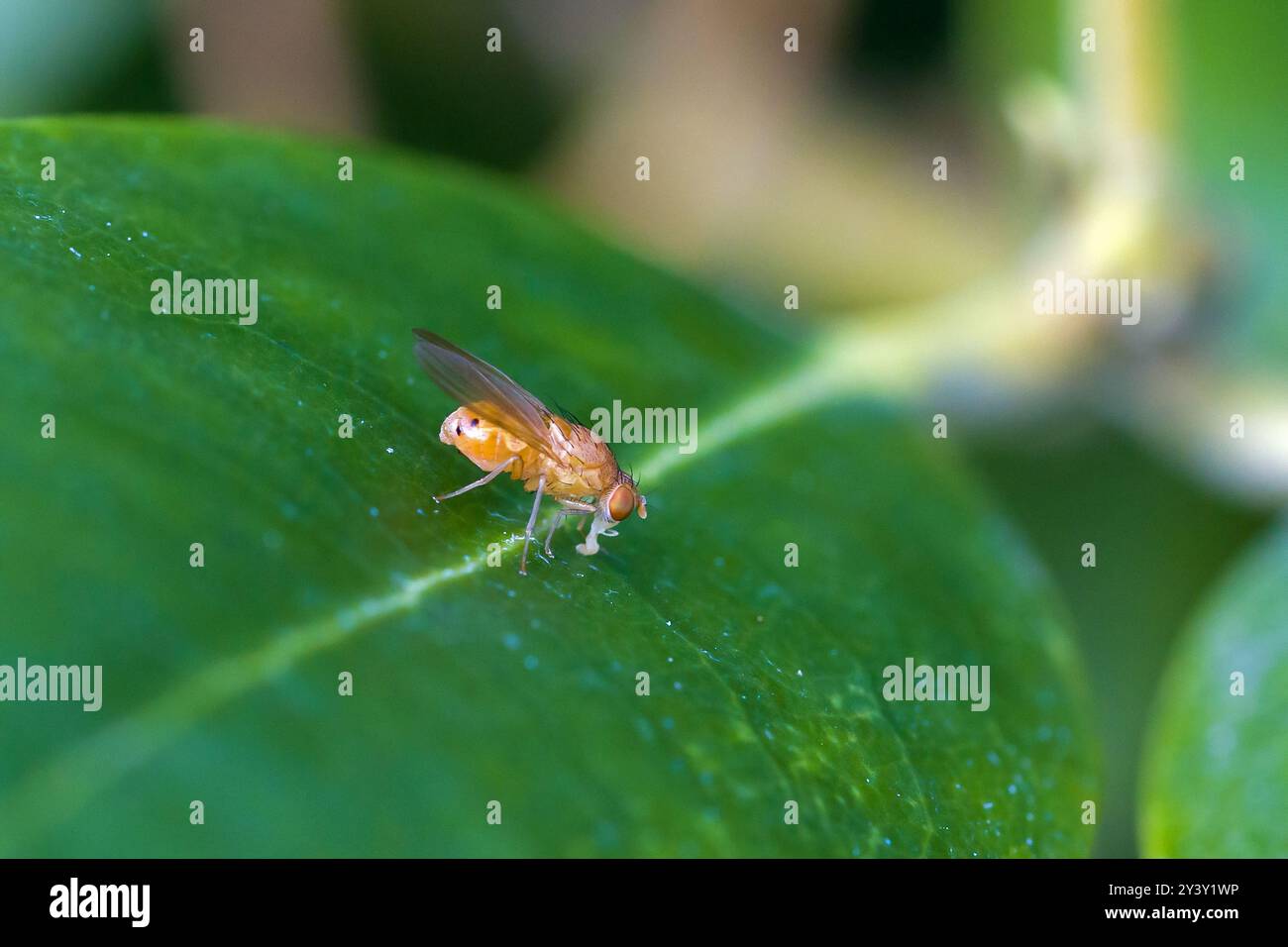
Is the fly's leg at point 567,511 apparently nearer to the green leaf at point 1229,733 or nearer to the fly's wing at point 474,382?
the fly's wing at point 474,382

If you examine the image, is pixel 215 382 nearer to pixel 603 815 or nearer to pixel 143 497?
pixel 143 497

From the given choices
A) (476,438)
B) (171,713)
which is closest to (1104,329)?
(476,438)

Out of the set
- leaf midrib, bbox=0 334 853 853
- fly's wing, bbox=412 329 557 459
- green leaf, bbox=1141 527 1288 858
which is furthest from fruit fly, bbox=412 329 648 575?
green leaf, bbox=1141 527 1288 858

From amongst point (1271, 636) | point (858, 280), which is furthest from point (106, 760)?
point (858, 280)

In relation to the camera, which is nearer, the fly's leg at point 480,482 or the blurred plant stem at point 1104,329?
the fly's leg at point 480,482

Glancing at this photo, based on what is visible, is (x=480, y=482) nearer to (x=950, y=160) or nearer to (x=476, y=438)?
(x=476, y=438)

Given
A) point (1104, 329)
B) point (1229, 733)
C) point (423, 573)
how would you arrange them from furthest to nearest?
1. point (1104, 329)
2. point (1229, 733)
3. point (423, 573)

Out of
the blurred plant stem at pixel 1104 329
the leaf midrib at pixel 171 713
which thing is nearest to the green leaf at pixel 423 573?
the leaf midrib at pixel 171 713
